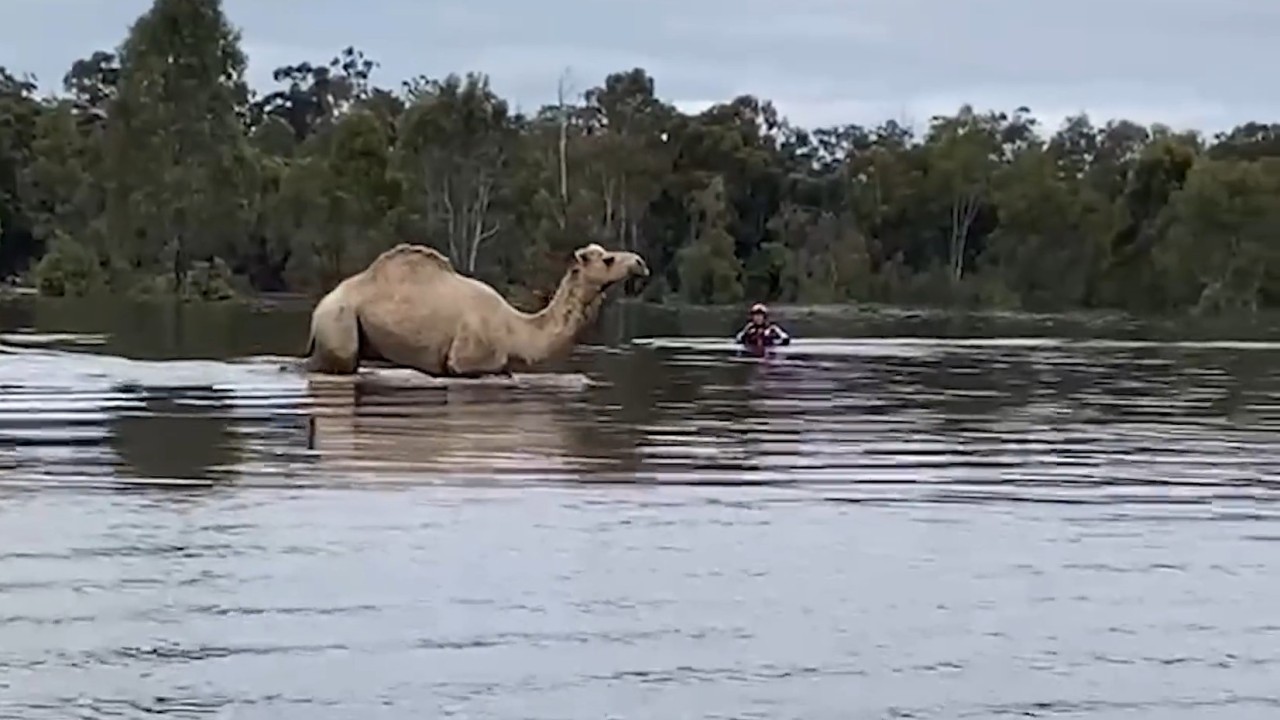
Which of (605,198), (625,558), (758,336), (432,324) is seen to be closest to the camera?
(625,558)

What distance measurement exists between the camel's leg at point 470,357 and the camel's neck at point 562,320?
43 cm

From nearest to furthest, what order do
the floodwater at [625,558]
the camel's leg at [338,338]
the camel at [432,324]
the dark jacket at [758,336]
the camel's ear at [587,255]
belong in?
the floodwater at [625,558]
the camel at [432,324]
the camel's leg at [338,338]
the camel's ear at [587,255]
the dark jacket at [758,336]

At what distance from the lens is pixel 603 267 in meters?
21.5

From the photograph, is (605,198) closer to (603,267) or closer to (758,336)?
(758,336)

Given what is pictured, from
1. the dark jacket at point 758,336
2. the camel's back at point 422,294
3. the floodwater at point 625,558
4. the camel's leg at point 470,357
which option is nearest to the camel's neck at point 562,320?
the camel's back at point 422,294

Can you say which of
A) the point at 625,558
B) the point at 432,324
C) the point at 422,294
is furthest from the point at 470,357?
the point at 625,558

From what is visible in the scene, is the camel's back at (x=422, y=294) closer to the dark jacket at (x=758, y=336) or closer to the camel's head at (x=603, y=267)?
the camel's head at (x=603, y=267)

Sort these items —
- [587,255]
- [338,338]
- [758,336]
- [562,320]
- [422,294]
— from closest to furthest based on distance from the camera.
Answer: [422,294] < [338,338] < [562,320] < [587,255] < [758,336]

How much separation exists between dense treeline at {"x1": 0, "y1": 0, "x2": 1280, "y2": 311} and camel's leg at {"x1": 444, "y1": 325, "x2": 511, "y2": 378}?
3988cm

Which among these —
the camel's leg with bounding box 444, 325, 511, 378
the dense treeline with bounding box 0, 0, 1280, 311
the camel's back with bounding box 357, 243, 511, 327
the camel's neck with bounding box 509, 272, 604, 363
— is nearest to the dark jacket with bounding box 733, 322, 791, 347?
the camel's neck with bounding box 509, 272, 604, 363

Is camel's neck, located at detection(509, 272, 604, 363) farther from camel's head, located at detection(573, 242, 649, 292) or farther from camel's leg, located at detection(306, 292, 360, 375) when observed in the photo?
camel's leg, located at detection(306, 292, 360, 375)

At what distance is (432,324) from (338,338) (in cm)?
88

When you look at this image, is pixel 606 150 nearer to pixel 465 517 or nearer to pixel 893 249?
pixel 893 249

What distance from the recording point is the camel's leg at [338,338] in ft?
67.7
